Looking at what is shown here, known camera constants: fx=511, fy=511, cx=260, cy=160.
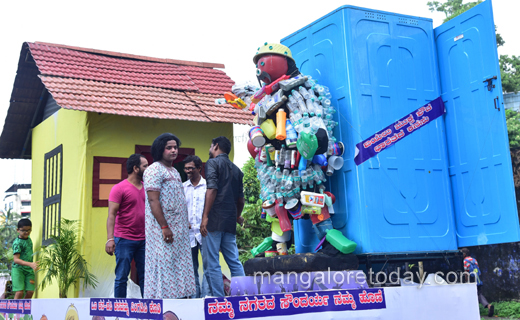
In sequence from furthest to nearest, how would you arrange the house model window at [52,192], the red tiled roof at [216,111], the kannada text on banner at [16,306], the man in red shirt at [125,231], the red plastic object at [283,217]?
1. the house model window at [52,192]
2. the red tiled roof at [216,111]
3. the kannada text on banner at [16,306]
4. the man in red shirt at [125,231]
5. the red plastic object at [283,217]

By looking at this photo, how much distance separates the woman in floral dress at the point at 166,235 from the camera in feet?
13.9

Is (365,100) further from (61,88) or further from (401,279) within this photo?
(61,88)

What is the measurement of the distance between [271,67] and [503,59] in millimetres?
11145

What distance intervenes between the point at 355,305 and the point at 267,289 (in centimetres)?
112

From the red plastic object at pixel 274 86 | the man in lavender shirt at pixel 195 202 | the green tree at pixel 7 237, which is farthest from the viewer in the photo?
the green tree at pixel 7 237

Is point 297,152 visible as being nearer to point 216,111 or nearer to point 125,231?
point 125,231

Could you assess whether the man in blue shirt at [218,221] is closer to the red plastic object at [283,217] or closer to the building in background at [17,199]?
the red plastic object at [283,217]

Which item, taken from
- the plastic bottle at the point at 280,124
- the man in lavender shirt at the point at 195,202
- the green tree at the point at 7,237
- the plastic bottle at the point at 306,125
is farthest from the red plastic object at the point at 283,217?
the green tree at the point at 7,237

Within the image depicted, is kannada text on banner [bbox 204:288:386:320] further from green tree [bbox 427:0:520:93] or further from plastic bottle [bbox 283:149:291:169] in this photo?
green tree [bbox 427:0:520:93]

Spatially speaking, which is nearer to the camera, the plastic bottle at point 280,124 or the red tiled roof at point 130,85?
the plastic bottle at point 280,124

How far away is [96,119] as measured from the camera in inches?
300

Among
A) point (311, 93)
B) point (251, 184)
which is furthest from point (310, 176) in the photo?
point (251, 184)

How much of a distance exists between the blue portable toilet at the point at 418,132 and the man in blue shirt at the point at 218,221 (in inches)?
28.6

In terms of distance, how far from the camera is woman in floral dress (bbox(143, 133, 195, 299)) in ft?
13.9
